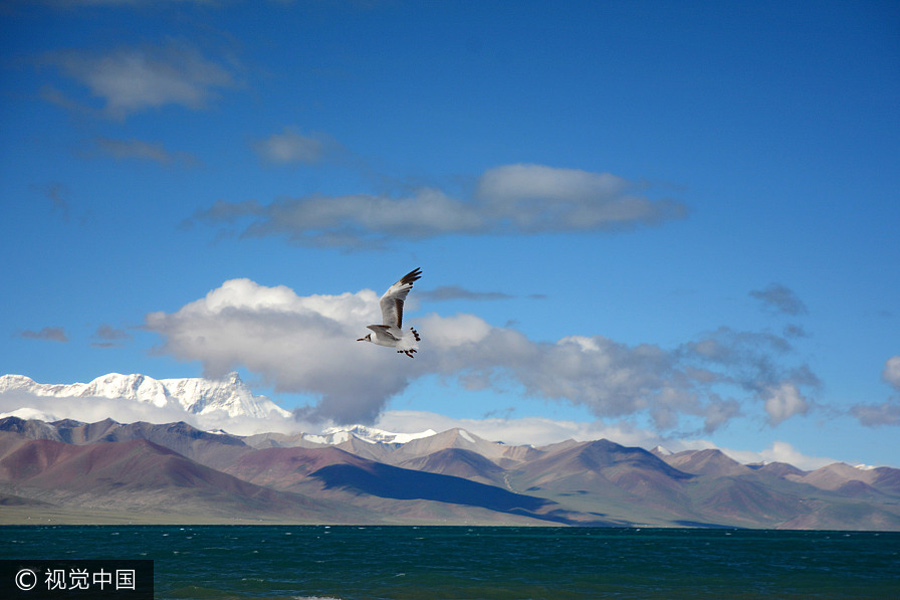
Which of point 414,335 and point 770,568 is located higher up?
point 414,335

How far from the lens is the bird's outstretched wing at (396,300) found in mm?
39656

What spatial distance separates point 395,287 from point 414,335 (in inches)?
91.1

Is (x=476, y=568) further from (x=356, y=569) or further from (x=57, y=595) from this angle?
(x=57, y=595)

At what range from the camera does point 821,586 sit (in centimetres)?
9600

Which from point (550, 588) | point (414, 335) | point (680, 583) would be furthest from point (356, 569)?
point (414, 335)

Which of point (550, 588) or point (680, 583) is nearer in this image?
point (550, 588)

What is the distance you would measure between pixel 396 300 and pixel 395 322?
1.01m

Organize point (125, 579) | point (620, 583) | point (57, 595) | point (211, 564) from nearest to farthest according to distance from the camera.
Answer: point (57, 595) < point (125, 579) < point (620, 583) < point (211, 564)

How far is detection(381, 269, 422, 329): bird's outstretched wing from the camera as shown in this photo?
39656mm

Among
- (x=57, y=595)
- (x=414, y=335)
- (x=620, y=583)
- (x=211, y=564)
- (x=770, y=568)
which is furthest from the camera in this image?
(x=770, y=568)

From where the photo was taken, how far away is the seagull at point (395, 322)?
3953 cm

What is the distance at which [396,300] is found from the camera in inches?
1570

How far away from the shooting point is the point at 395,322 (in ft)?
131

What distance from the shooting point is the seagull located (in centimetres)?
3953
